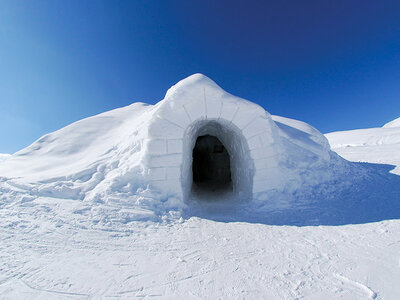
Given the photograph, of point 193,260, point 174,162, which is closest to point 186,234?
point 193,260

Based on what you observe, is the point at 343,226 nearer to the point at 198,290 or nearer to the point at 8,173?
the point at 198,290

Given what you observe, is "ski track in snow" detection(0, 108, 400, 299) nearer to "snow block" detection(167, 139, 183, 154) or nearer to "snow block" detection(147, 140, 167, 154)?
"snow block" detection(147, 140, 167, 154)

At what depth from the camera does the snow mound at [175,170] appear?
357cm

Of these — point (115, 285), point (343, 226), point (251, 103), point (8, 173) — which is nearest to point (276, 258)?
point (343, 226)

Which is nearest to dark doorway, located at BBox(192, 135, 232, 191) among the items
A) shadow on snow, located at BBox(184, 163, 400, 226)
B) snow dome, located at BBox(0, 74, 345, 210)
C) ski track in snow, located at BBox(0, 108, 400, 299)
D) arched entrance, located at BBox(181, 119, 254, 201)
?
arched entrance, located at BBox(181, 119, 254, 201)

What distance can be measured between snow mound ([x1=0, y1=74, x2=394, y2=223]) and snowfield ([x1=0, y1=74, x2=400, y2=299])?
0.11ft

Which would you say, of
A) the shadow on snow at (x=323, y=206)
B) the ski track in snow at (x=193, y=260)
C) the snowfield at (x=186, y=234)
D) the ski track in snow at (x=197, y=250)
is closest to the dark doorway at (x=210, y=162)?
the snowfield at (x=186, y=234)

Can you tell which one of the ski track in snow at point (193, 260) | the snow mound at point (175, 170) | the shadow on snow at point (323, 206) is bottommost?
the ski track in snow at point (193, 260)

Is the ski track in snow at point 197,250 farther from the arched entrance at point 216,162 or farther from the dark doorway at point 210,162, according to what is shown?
the dark doorway at point 210,162

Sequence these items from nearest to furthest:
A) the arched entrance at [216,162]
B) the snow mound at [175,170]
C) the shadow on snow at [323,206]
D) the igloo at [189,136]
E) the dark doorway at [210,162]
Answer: the shadow on snow at [323,206] < the snow mound at [175,170] < the igloo at [189,136] < the arched entrance at [216,162] < the dark doorway at [210,162]

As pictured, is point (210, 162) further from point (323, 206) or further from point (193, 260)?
point (193, 260)

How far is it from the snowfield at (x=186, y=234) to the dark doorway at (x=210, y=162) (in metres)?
3.63

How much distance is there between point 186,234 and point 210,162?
21.8ft

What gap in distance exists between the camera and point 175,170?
3.86m
